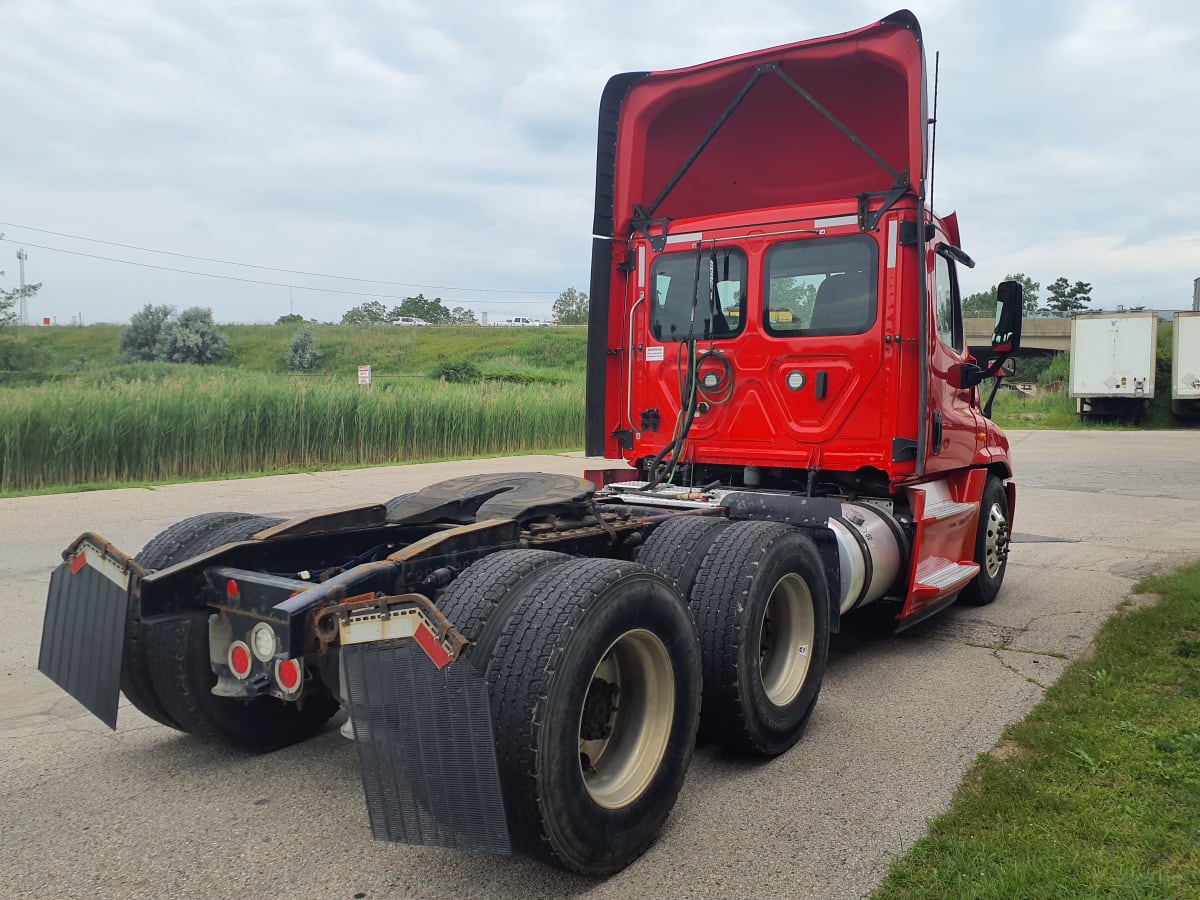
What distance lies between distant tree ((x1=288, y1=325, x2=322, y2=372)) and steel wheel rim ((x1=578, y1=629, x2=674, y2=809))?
47190 mm

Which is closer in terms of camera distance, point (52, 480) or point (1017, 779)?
point (1017, 779)

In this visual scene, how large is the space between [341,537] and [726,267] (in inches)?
122

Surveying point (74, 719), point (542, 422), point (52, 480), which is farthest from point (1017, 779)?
point (542, 422)

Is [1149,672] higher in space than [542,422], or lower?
Result: lower

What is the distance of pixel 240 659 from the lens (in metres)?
3.19

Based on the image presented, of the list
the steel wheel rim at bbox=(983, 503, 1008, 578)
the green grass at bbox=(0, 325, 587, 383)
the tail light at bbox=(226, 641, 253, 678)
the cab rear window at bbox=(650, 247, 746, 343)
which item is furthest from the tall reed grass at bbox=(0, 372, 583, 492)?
the green grass at bbox=(0, 325, 587, 383)

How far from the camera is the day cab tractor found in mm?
2686

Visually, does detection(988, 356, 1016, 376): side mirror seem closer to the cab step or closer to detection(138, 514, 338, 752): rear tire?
the cab step

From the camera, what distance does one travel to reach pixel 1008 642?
19.4 feet

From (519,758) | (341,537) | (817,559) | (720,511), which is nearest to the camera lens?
(519,758)

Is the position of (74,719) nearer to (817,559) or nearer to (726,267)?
(817,559)

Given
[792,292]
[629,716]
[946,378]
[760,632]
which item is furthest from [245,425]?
[629,716]

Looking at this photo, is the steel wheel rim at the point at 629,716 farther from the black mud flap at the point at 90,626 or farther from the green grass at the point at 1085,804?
the black mud flap at the point at 90,626

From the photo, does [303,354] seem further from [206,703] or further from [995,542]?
[206,703]
